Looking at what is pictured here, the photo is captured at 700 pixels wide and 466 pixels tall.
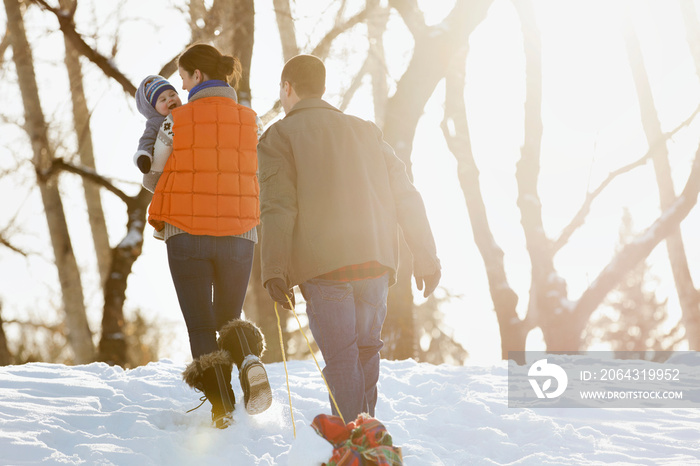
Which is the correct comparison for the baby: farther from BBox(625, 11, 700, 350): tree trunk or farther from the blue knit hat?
BBox(625, 11, 700, 350): tree trunk

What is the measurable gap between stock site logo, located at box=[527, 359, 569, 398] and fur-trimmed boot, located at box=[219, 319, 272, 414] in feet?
9.19

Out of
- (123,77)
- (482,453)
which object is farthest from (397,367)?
(123,77)

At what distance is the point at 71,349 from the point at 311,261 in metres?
7.44

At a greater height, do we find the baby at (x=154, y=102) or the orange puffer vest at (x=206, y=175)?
the baby at (x=154, y=102)

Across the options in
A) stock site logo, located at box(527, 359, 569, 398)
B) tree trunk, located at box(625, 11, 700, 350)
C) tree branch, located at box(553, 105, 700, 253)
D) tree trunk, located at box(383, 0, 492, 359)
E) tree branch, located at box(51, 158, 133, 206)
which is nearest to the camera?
stock site logo, located at box(527, 359, 569, 398)

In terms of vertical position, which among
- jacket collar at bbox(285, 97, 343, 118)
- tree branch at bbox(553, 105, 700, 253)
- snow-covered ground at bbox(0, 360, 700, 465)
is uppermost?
tree branch at bbox(553, 105, 700, 253)

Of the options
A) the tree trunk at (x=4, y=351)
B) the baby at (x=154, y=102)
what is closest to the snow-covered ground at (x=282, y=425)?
the baby at (x=154, y=102)

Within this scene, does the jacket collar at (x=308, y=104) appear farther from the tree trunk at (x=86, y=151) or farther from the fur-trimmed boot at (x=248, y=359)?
the tree trunk at (x=86, y=151)

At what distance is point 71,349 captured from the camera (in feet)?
31.6

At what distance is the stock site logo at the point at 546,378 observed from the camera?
5863 mm

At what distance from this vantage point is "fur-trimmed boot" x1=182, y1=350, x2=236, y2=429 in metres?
3.80

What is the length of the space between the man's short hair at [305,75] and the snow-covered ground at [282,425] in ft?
5.43

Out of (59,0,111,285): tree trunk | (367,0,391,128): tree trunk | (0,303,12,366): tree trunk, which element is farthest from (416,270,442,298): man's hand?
(367,0,391,128): tree trunk

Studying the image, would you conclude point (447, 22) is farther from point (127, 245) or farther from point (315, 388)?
point (315, 388)
